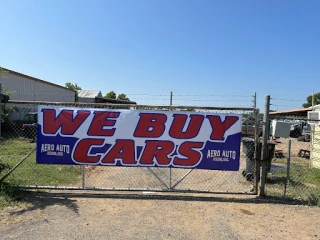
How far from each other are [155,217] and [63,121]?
9.06ft

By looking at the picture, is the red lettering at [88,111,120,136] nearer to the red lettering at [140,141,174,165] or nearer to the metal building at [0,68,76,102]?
the red lettering at [140,141,174,165]

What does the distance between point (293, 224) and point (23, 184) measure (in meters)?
5.48

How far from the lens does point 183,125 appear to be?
5.62 m

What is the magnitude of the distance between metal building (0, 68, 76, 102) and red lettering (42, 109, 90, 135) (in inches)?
594

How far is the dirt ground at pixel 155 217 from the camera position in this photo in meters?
3.99

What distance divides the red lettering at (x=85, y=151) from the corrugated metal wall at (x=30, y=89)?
52.8 ft

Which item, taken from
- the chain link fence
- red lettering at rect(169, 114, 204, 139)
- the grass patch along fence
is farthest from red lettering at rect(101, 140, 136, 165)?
the chain link fence

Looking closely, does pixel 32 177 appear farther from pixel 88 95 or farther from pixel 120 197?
pixel 88 95

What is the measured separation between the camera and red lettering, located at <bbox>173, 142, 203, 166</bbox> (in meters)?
5.63

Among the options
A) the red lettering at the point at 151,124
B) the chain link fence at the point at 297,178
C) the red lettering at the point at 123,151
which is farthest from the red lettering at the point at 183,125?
the chain link fence at the point at 297,178

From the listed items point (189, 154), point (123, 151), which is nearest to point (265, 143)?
point (189, 154)

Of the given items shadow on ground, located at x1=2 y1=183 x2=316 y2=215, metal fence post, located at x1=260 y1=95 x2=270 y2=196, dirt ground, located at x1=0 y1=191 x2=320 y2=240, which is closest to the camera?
dirt ground, located at x1=0 y1=191 x2=320 y2=240

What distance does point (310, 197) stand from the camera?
554cm

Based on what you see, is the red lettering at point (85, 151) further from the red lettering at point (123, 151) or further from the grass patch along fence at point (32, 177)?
the grass patch along fence at point (32, 177)
